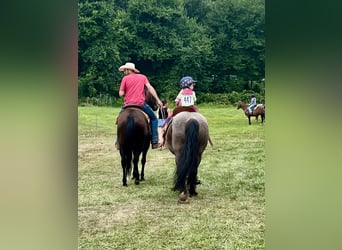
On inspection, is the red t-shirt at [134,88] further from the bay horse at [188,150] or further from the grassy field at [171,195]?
the bay horse at [188,150]

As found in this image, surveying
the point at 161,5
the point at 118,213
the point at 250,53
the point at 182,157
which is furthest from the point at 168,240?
the point at 161,5

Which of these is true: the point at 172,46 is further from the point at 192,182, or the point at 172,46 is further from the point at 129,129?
the point at 192,182

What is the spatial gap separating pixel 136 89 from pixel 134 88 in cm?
1

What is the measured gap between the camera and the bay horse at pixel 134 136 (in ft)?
7.16

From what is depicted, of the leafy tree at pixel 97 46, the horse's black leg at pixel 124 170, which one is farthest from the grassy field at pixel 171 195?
the leafy tree at pixel 97 46

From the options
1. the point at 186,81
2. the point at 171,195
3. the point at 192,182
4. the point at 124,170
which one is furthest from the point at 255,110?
the point at 124,170

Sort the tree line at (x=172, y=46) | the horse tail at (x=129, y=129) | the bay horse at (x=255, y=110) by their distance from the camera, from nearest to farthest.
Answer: the bay horse at (x=255, y=110), the tree line at (x=172, y=46), the horse tail at (x=129, y=129)

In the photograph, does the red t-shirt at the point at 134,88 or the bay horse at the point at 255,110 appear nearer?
the bay horse at the point at 255,110

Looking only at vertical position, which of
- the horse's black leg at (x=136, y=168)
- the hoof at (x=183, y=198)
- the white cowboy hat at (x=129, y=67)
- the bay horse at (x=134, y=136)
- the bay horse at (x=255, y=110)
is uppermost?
the white cowboy hat at (x=129, y=67)

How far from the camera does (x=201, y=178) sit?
2174mm

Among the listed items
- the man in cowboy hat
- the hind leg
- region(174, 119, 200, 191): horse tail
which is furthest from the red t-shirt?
the hind leg

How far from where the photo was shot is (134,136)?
2.26 meters
